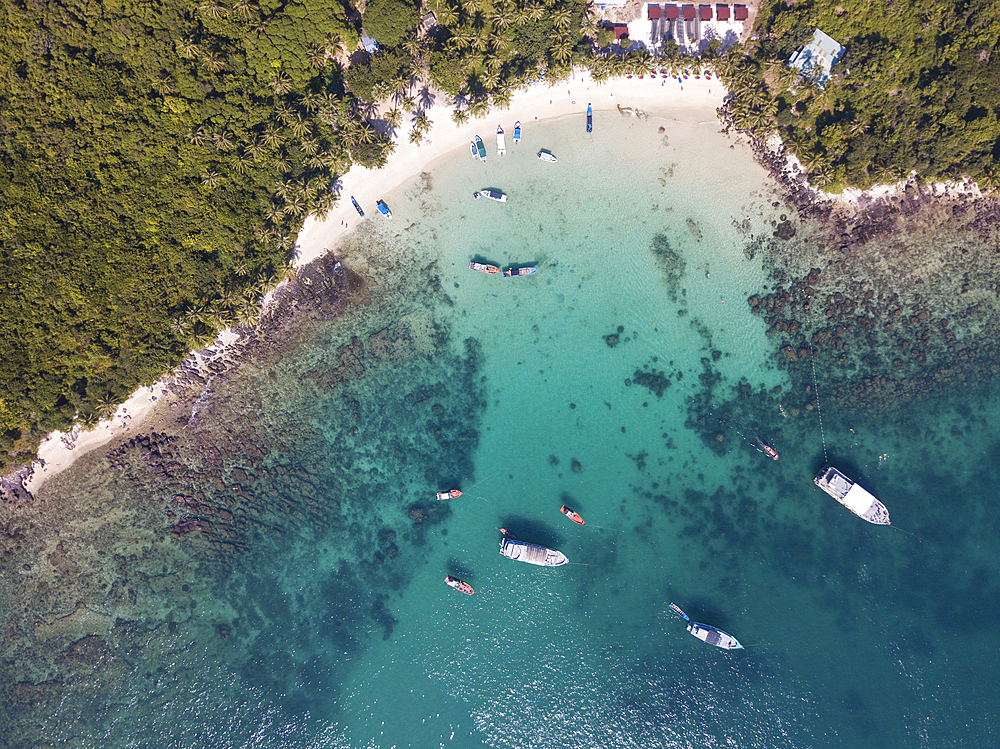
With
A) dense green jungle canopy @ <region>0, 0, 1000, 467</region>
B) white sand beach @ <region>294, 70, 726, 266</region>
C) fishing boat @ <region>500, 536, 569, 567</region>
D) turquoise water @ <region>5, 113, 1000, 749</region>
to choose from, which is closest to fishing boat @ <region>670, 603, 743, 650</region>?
turquoise water @ <region>5, 113, 1000, 749</region>

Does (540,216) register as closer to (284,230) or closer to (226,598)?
(284,230)

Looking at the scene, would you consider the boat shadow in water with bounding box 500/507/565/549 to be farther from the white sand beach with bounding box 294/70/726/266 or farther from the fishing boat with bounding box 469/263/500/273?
the white sand beach with bounding box 294/70/726/266

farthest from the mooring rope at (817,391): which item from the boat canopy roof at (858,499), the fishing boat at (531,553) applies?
the fishing boat at (531,553)

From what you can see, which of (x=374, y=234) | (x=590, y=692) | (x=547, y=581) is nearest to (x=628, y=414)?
(x=547, y=581)

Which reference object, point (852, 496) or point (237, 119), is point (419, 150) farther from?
point (852, 496)

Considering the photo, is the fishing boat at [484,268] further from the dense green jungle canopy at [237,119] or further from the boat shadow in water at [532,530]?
the boat shadow in water at [532,530]

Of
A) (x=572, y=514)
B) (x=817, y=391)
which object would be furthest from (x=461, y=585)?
(x=817, y=391)
